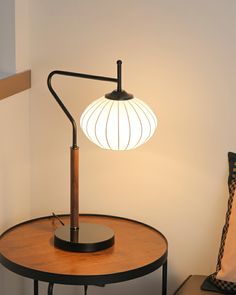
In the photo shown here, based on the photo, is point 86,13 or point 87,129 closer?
point 87,129

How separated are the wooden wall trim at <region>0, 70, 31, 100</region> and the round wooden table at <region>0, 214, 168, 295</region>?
46cm

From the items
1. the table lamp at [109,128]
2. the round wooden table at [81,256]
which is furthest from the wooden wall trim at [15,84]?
the round wooden table at [81,256]

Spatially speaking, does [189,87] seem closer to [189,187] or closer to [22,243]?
[189,187]

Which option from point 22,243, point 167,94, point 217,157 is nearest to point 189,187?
point 217,157

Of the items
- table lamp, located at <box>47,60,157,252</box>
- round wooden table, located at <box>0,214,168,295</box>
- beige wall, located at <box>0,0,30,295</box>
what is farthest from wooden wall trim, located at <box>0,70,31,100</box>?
round wooden table, located at <box>0,214,168,295</box>

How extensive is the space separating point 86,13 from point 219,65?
508 millimetres

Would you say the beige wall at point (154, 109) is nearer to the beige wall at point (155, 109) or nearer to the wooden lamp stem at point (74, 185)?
the beige wall at point (155, 109)

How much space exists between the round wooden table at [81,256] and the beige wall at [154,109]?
17cm

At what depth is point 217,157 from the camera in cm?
227

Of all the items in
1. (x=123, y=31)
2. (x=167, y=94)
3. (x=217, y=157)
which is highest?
(x=123, y=31)

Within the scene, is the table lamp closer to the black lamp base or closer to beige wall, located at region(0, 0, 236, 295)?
the black lamp base

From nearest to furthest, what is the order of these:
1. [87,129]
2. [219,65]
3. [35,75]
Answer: [87,129] → [219,65] → [35,75]

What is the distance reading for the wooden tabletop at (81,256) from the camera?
1.87 metres

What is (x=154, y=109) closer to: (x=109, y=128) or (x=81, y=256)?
(x=109, y=128)
